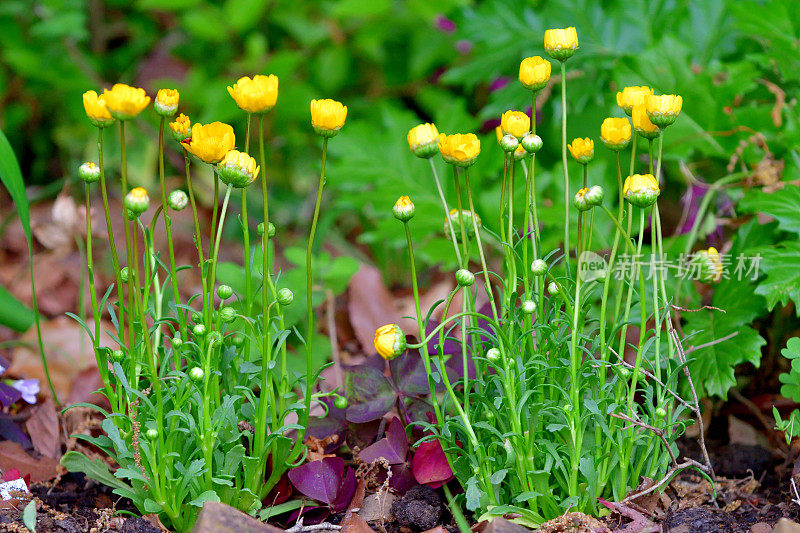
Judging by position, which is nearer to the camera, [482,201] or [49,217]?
[482,201]

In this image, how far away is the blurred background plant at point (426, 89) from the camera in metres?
1.63

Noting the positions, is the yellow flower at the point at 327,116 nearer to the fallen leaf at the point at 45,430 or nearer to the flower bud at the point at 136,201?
the flower bud at the point at 136,201

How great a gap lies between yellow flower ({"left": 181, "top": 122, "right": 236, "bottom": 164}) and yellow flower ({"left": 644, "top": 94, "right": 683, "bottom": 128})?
1.76 feet

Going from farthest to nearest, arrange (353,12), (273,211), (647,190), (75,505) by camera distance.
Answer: (273,211) < (353,12) < (75,505) < (647,190)

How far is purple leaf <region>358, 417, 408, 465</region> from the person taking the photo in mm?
1179

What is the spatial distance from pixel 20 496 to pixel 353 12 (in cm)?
173

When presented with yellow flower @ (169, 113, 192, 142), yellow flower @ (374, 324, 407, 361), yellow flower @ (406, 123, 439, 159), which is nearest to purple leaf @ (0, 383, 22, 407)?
yellow flower @ (169, 113, 192, 142)

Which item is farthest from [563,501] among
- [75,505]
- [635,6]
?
[635,6]

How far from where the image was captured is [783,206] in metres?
1.39

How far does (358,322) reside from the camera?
5.70ft

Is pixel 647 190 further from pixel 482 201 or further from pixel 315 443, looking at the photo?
pixel 482 201

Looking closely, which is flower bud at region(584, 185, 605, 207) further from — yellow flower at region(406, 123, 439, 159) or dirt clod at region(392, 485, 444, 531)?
dirt clod at region(392, 485, 444, 531)

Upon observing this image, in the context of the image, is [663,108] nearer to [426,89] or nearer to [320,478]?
[320,478]

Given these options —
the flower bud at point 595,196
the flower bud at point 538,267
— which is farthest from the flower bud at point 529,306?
the flower bud at point 595,196
